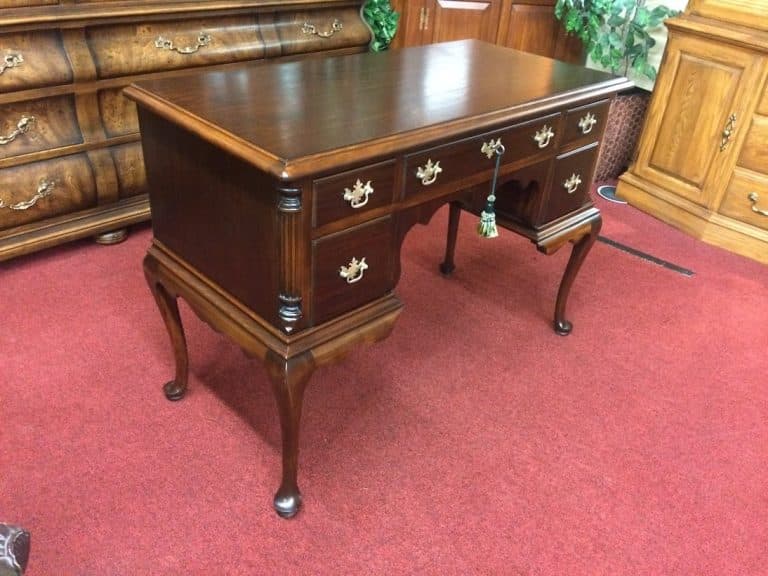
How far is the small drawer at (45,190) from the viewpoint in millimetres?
2182

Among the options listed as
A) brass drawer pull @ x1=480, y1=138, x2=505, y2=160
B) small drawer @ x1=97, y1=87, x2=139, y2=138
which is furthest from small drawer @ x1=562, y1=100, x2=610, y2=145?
small drawer @ x1=97, y1=87, x2=139, y2=138

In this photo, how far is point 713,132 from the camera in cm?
282

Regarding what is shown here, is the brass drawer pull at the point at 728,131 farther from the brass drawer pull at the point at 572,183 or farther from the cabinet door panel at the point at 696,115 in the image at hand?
the brass drawer pull at the point at 572,183

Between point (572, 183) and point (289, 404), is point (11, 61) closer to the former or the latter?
point (289, 404)

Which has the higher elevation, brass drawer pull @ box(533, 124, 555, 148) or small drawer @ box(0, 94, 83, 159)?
brass drawer pull @ box(533, 124, 555, 148)

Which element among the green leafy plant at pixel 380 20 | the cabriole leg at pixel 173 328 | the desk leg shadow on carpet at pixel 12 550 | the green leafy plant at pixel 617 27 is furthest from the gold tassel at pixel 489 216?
the green leafy plant at pixel 617 27

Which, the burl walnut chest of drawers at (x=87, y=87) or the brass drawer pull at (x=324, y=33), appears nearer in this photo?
the burl walnut chest of drawers at (x=87, y=87)

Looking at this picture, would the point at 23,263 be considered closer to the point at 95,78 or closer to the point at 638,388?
the point at 95,78

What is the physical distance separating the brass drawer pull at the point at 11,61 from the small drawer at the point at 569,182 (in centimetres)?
167

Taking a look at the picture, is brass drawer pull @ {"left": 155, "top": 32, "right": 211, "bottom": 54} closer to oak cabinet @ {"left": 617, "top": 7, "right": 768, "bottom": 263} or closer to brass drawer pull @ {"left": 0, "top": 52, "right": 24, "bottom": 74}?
brass drawer pull @ {"left": 0, "top": 52, "right": 24, "bottom": 74}

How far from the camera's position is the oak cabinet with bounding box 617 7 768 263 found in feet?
8.70

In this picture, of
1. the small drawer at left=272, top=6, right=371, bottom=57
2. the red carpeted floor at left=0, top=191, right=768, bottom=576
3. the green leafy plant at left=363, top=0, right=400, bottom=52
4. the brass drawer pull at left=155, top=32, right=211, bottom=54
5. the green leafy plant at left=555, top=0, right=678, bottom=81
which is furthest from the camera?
the green leafy plant at left=555, top=0, right=678, bottom=81

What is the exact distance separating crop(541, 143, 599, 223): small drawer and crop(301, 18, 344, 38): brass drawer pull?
55.6 inches

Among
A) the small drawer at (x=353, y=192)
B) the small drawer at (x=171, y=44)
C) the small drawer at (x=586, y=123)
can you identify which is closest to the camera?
the small drawer at (x=353, y=192)
